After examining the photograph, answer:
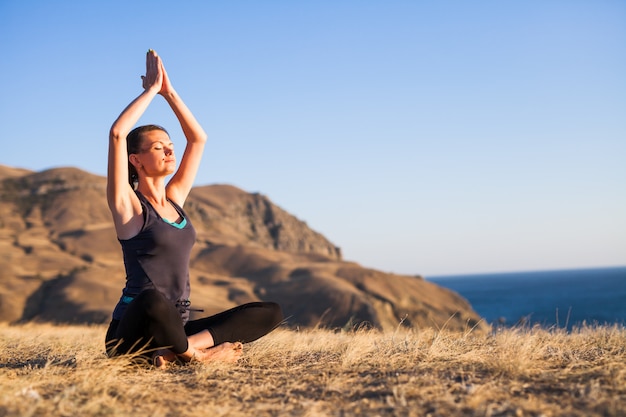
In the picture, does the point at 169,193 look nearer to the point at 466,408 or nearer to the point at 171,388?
the point at 171,388

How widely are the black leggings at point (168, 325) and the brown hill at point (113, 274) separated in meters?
20.0

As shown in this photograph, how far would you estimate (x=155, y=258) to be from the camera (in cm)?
383

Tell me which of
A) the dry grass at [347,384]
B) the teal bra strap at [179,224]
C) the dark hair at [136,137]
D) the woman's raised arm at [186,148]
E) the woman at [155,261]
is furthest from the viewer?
the woman's raised arm at [186,148]

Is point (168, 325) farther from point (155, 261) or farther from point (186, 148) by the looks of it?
point (186, 148)

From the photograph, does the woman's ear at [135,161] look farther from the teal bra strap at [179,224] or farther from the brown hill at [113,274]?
the brown hill at [113,274]

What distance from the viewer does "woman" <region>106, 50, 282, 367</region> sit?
146 inches

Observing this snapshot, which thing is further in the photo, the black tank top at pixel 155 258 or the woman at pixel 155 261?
the black tank top at pixel 155 258

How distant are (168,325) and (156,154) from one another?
119 cm

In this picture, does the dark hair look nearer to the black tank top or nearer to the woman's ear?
the woman's ear

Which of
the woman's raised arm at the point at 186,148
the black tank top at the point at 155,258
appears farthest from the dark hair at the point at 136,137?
the woman's raised arm at the point at 186,148

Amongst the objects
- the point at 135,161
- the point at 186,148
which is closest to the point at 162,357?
the point at 135,161

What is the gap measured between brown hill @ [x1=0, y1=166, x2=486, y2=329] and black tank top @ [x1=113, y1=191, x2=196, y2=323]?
20.6 m

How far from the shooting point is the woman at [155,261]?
371 centimetres

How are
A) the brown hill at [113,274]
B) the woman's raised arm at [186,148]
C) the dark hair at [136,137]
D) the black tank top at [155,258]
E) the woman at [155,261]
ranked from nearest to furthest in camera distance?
the woman at [155,261] < the black tank top at [155,258] < the dark hair at [136,137] < the woman's raised arm at [186,148] < the brown hill at [113,274]
